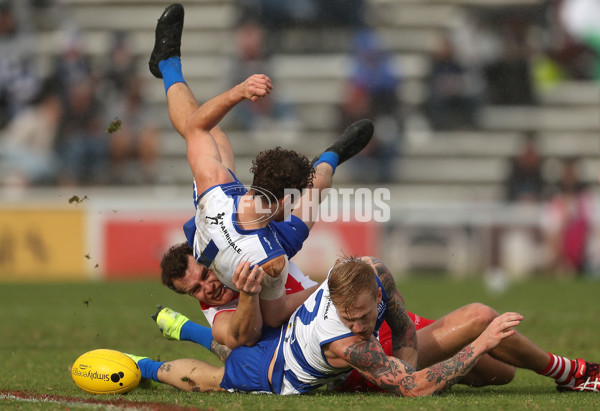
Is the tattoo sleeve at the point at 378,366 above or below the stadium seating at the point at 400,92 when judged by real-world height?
below

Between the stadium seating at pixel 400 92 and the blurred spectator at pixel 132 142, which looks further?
the stadium seating at pixel 400 92

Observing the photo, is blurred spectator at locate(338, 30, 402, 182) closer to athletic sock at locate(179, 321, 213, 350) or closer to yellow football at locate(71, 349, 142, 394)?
athletic sock at locate(179, 321, 213, 350)

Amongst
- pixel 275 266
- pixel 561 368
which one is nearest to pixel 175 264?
pixel 275 266

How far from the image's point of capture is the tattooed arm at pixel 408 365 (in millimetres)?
5781

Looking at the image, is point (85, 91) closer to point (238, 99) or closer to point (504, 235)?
point (504, 235)

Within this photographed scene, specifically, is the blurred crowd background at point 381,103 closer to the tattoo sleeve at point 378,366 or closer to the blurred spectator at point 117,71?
the blurred spectator at point 117,71

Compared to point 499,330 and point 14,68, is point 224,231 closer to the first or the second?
point 499,330

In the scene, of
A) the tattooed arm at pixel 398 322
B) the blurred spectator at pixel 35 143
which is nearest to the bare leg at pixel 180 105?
the tattooed arm at pixel 398 322

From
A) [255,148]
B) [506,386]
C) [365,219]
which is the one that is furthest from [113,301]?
[506,386]

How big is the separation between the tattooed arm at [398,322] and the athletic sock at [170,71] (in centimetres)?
243

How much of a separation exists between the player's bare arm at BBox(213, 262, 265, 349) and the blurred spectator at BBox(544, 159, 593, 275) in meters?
12.6

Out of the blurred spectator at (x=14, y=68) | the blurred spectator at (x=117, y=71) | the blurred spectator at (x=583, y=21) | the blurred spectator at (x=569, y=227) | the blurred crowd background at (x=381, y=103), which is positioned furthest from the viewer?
the blurred spectator at (x=583, y=21)

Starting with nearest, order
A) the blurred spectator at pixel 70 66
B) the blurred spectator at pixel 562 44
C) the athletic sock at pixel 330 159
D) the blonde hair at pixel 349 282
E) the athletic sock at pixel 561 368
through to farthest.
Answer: the blonde hair at pixel 349 282
the athletic sock at pixel 561 368
the athletic sock at pixel 330 159
the blurred spectator at pixel 70 66
the blurred spectator at pixel 562 44

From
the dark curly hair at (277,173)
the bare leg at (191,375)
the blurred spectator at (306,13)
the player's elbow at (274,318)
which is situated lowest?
the bare leg at (191,375)
